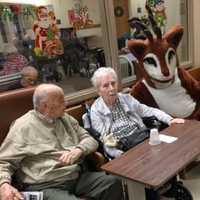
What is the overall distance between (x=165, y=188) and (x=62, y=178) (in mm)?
1043

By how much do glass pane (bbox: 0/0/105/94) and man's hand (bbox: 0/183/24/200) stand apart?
0.96m

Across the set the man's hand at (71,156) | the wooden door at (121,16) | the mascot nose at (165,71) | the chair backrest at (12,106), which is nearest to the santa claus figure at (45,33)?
the chair backrest at (12,106)

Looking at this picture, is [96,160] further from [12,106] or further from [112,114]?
[12,106]

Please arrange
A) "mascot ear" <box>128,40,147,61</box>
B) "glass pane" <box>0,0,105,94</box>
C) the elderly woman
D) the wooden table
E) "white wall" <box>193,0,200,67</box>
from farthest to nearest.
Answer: "white wall" <box>193,0,200,67</box>
"mascot ear" <box>128,40,147,61</box>
"glass pane" <box>0,0,105,94</box>
the elderly woman
the wooden table

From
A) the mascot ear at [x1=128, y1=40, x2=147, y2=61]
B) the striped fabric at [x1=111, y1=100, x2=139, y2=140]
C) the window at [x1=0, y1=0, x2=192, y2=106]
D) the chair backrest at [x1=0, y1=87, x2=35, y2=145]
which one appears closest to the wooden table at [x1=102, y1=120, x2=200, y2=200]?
the striped fabric at [x1=111, y1=100, x2=139, y2=140]

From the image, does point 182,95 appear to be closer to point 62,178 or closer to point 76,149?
point 76,149

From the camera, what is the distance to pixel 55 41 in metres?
2.78

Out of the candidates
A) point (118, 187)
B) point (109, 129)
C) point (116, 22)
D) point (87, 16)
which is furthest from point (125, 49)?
point (118, 187)

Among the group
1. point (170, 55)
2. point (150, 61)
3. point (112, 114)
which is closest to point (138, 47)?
point (150, 61)

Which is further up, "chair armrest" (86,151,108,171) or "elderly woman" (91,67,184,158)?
"elderly woman" (91,67,184,158)

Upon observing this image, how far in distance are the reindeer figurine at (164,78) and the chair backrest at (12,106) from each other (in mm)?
1069

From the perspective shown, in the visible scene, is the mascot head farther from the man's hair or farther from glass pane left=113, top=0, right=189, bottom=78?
the man's hair

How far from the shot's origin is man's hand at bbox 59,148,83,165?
6.33 ft

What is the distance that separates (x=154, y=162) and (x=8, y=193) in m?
0.83
